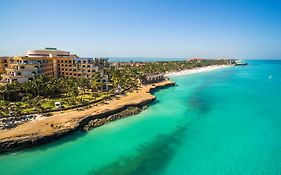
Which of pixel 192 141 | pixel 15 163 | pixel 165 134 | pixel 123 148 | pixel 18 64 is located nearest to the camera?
pixel 15 163

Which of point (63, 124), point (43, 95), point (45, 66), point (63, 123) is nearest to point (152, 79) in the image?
point (45, 66)

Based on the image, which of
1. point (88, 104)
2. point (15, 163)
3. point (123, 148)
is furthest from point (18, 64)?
point (123, 148)

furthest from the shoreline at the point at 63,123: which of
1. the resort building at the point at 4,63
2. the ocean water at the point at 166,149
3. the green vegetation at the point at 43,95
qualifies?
the resort building at the point at 4,63

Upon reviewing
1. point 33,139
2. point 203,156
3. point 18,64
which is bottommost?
point 203,156

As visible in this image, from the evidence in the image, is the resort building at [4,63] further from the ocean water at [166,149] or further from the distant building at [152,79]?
the ocean water at [166,149]

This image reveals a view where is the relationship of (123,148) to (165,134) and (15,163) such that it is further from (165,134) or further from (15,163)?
(15,163)

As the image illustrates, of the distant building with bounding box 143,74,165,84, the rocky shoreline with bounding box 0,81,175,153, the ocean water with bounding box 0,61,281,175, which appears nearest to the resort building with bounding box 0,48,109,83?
the distant building with bounding box 143,74,165,84
